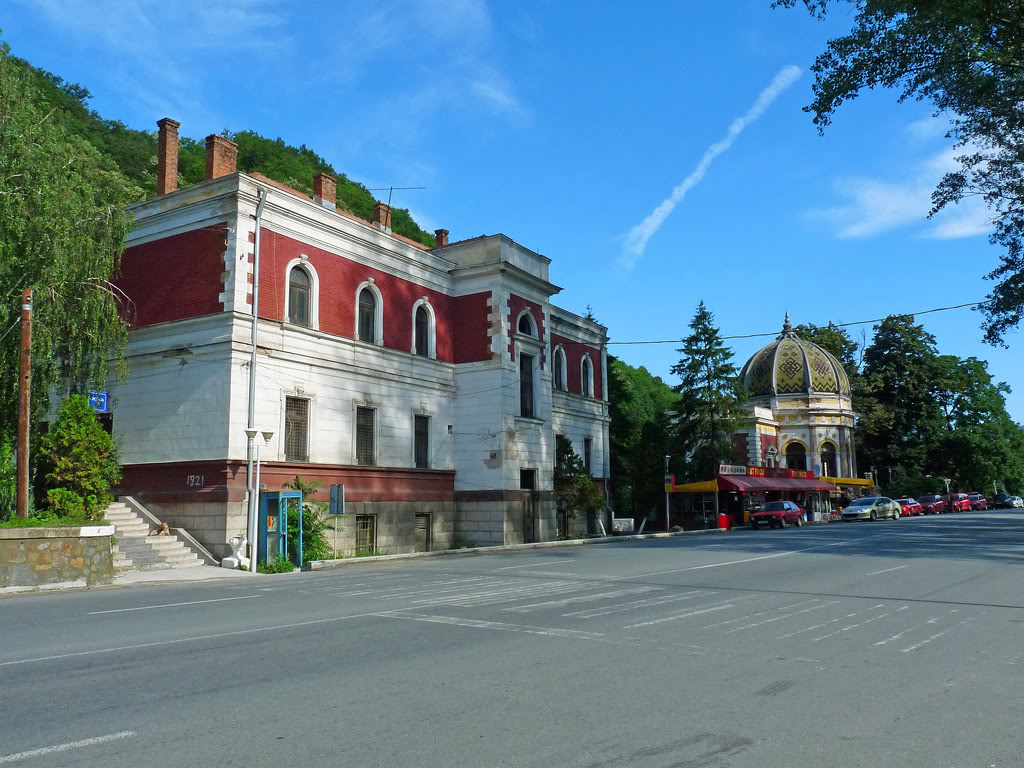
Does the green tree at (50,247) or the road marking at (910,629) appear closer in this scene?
the road marking at (910,629)

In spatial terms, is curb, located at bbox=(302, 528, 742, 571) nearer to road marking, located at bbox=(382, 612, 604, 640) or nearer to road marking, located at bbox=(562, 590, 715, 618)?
road marking, located at bbox=(382, 612, 604, 640)

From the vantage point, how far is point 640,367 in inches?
4847

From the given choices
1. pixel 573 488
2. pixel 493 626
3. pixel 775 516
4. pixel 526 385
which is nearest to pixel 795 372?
pixel 775 516

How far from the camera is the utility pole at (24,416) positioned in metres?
17.3

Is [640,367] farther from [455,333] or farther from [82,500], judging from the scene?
[82,500]

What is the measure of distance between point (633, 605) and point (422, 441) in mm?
19868

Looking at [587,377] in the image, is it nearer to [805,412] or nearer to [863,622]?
[863,622]

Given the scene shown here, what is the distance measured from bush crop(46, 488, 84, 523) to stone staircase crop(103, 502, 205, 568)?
140 centimetres

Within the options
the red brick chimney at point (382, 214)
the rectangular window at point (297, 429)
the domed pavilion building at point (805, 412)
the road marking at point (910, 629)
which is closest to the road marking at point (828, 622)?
the road marking at point (910, 629)

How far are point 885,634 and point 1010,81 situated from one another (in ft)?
64.8

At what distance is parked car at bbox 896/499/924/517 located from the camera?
61750 mm

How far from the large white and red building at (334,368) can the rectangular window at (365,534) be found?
71mm

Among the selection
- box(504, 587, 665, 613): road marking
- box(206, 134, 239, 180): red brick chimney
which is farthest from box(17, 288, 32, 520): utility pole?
box(206, 134, 239, 180): red brick chimney

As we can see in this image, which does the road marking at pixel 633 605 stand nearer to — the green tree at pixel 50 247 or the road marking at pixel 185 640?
the road marking at pixel 185 640
